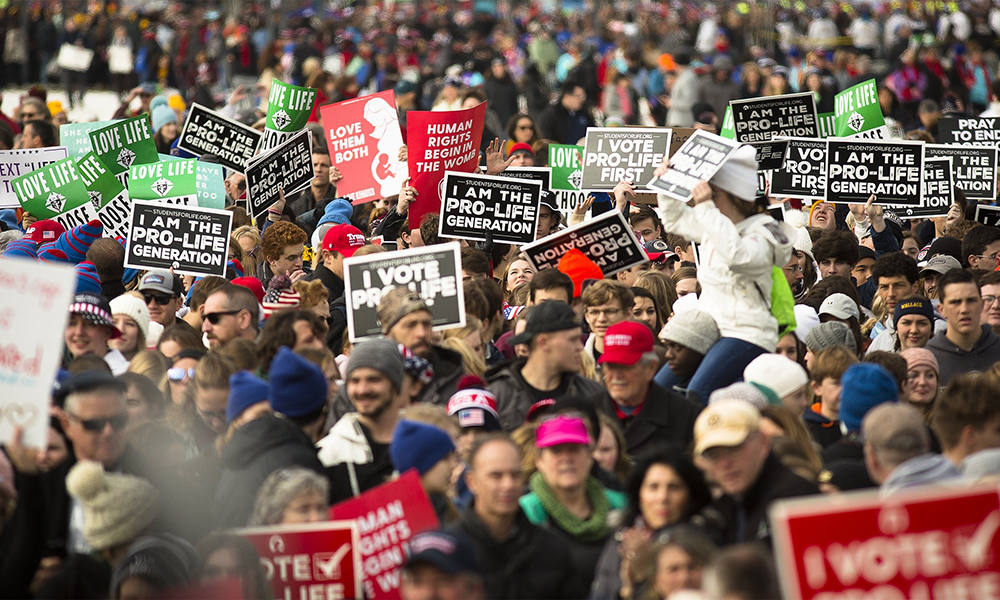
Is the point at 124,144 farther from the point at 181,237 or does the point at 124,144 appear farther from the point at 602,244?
the point at 602,244

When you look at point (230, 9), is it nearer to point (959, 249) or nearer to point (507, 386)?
point (959, 249)

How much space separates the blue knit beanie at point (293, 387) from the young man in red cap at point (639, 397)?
5.16 feet

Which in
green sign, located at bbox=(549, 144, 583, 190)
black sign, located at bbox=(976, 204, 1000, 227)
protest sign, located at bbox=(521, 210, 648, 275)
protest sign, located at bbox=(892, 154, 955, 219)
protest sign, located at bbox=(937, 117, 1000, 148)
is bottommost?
protest sign, located at bbox=(521, 210, 648, 275)

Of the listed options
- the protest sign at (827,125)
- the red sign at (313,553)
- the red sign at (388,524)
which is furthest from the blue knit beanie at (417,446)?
the protest sign at (827,125)

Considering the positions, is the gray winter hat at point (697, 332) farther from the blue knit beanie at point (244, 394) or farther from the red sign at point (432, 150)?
the red sign at point (432, 150)

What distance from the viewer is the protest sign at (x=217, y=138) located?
47.2 feet

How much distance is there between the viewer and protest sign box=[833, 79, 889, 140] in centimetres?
1585

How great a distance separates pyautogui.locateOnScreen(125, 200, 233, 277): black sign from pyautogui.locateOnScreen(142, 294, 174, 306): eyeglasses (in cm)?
111

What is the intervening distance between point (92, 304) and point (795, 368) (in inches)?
157

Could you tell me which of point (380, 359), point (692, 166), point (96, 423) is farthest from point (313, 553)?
point (692, 166)

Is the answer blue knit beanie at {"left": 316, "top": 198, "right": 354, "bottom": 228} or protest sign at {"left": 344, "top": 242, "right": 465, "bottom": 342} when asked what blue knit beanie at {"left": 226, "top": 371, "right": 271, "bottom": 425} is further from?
blue knit beanie at {"left": 316, "top": 198, "right": 354, "bottom": 228}

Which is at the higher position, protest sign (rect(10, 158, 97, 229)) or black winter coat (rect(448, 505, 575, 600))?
protest sign (rect(10, 158, 97, 229))

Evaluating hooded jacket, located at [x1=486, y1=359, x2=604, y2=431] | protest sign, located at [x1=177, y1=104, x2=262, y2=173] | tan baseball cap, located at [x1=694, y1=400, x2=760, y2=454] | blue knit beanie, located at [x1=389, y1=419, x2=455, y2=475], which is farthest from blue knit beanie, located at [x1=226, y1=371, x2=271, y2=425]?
protest sign, located at [x1=177, y1=104, x2=262, y2=173]

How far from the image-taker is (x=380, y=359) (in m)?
6.76
